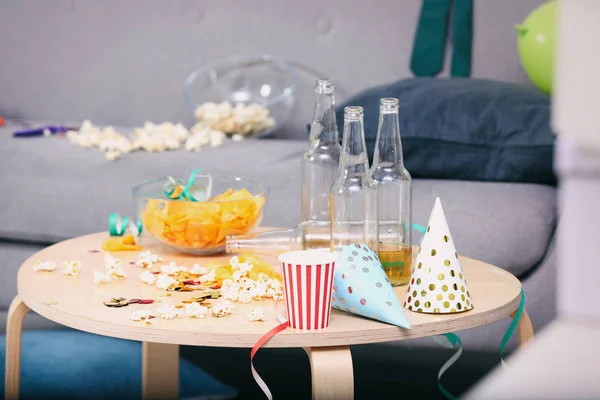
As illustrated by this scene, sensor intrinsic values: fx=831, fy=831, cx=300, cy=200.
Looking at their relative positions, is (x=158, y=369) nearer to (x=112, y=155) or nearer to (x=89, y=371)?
(x=89, y=371)

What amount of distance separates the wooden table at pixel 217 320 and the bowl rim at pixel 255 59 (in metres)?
1.21

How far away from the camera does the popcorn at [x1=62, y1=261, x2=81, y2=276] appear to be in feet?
3.67

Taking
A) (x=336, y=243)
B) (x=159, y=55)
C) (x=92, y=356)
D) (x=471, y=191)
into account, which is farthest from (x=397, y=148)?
(x=159, y=55)

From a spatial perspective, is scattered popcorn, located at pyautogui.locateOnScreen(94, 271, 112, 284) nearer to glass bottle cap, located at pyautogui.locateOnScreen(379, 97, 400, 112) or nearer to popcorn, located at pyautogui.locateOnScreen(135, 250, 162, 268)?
popcorn, located at pyautogui.locateOnScreen(135, 250, 162, 268)

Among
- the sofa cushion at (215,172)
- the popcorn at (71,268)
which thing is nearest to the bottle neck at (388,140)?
the popcorn at (71,268)

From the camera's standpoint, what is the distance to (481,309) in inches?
37.6

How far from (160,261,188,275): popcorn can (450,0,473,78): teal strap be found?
1.32 metres

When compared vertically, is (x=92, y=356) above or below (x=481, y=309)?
below

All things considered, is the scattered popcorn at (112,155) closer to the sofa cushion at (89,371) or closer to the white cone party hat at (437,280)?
the sofa cushion at (89,371)

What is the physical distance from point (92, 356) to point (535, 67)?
1228 millimetres

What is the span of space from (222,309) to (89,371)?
78 centimetres

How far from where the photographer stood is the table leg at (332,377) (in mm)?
856

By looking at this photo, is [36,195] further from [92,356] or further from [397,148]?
[397,148]

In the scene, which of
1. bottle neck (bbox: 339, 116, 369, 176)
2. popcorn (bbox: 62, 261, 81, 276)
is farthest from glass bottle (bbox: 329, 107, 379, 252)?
popcorn (bbox: 62, 261, 81, 276)
